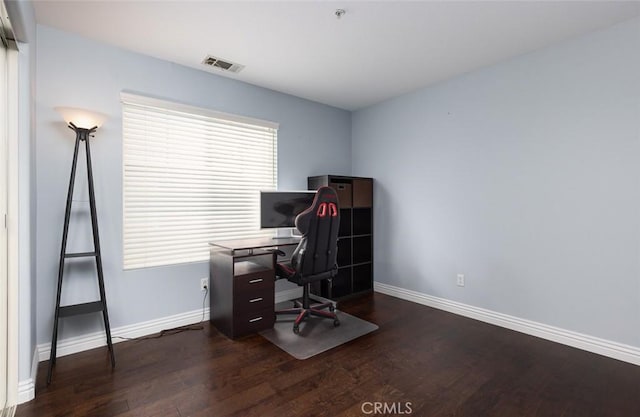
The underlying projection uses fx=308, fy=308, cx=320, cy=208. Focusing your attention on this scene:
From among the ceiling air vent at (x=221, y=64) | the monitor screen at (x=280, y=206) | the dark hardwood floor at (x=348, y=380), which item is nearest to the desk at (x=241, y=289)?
the dark hardwood floor at (x=348, y=380)

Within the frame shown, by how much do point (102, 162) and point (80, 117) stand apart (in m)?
0.47

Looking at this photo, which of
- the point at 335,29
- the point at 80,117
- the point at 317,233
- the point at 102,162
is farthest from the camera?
the point at 317,233

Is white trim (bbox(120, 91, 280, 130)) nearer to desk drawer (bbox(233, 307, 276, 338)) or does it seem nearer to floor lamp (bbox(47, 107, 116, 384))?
floor lamp (bbox(47, 107, 116, 384))

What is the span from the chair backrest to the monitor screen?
0.67 meters

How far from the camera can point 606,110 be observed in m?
2.42

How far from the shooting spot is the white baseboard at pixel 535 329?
2342 millimetres

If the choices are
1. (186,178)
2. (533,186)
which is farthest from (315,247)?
(533,186)

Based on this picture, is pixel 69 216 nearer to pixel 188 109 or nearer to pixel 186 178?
pixel 186 178

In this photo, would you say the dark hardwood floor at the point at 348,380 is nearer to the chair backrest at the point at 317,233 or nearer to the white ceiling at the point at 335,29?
the chair backrest at the point at 317,233

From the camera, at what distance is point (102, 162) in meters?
2.59

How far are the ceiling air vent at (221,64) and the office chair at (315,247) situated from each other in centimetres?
152

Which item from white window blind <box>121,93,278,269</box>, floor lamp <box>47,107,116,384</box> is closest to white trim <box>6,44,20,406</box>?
floor lamp <box>47,107,116,384</box>

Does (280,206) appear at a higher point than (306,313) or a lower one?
higher

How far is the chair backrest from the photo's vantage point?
2.76 meters
